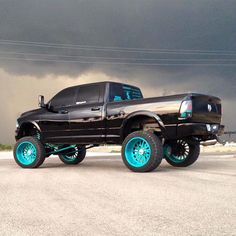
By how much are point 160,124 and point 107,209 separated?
4162mm

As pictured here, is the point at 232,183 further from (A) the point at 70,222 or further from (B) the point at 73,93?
(B) the point at 73,93

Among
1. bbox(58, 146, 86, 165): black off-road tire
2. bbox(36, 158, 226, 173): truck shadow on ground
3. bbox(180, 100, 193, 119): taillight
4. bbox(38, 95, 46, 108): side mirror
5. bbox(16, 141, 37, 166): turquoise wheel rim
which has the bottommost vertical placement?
bbox(36, 158, 226, 173): truck shadow on ground

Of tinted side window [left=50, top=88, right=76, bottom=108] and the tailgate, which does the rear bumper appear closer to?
the tailgate

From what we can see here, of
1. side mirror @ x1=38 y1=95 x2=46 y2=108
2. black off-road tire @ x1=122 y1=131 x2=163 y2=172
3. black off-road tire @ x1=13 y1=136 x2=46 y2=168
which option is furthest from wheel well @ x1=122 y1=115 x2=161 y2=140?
side mirror @ x1=38 y1=95 x2=46 y2=108

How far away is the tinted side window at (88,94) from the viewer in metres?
10.1

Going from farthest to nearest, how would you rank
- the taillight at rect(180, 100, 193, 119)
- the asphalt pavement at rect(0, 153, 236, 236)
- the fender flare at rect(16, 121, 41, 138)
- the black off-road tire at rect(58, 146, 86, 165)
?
the black off-road tire at rect(58, 146, 86, 165)
the fender flare at rect(16, 121, 41, 138)
the taillight at rect(180, 100, 193, 119)
the asphalt pavement at rect(0, 153, 236, 236)

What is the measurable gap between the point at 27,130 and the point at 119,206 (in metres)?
7.17

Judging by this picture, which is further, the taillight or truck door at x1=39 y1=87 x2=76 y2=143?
truck door at x1=39 y1=87 x2=76 y2=143

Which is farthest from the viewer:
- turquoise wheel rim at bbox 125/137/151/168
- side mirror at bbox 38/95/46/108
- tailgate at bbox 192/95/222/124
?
side mirror at bbox 38/95/46/108

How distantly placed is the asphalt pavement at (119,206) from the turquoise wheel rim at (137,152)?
1.14 metres

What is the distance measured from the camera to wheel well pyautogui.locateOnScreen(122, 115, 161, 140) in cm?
927

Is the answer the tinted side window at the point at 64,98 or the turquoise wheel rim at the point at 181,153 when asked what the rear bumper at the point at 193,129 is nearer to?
the turquoise wheel rim at the point at 181,153

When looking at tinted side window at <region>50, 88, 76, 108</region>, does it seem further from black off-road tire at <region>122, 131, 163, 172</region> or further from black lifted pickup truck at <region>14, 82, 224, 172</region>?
black off-road tire at <region>122, 131, 163, 172</region>

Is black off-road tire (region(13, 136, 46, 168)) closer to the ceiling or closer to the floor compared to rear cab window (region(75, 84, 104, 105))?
closer to the floor
